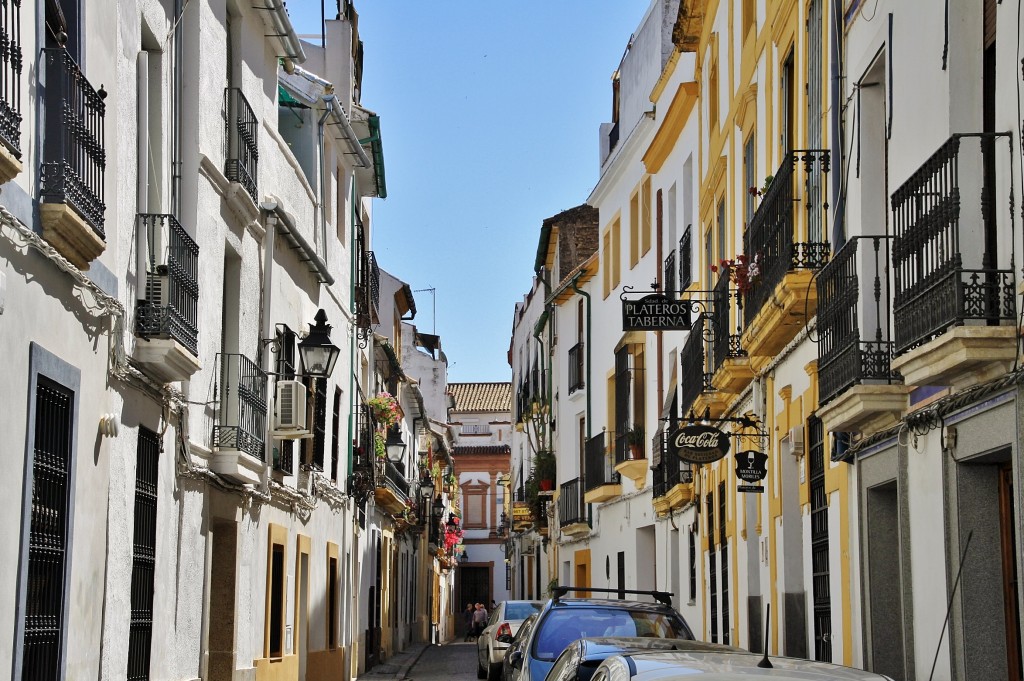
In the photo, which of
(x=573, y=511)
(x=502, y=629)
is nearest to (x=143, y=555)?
(x=502, y=629)

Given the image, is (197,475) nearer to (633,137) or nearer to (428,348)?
(633,137)

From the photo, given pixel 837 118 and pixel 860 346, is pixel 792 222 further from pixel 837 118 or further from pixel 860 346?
pixel 860 346

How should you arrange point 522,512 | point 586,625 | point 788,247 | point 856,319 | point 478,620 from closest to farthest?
point 856,319, point 586,625, point 788,247, point 522,512, point 478,620

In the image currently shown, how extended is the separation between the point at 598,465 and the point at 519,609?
5.24 m

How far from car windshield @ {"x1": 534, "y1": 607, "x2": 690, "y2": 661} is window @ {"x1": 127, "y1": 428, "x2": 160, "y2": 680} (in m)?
3.10

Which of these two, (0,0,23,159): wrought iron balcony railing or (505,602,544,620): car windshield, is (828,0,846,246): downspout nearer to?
(0,0,23,159): wrought iron balcony railing

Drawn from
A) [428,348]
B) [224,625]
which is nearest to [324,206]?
[224,625]

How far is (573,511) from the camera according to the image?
34.1 m

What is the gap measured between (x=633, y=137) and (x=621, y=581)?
837cm

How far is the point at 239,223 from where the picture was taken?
15445 millimetres

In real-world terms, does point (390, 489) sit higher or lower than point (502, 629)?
higher

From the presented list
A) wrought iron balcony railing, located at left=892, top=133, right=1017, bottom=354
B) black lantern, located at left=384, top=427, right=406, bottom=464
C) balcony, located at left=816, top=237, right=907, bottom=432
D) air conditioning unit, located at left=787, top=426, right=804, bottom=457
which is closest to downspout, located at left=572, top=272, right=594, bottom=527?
black lantern, located at left=384, top=427, right=406, bottom=464

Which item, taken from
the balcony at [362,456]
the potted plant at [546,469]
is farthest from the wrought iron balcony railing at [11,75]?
the potted plant at [546,469]

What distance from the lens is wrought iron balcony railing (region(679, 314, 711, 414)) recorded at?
57.5 feet
